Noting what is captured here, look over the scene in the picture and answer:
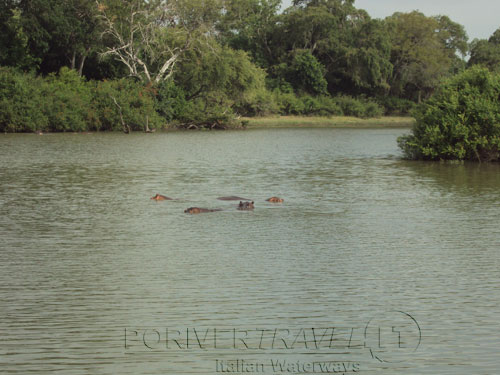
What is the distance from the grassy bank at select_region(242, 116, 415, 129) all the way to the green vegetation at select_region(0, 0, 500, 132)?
3.02 ft

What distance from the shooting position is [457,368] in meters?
6.12

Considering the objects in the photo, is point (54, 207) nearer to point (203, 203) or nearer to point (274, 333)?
point (203, 203)

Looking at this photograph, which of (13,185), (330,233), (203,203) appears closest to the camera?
(330,233)

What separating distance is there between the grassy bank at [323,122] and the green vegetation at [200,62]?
92 centimetres

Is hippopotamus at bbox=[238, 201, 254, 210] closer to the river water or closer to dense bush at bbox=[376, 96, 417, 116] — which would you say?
the river water

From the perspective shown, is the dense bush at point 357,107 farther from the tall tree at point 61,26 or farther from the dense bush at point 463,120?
the dense bush at point 463,120

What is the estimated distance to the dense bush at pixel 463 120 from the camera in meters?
26.6

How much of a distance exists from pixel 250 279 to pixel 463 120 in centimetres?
1967

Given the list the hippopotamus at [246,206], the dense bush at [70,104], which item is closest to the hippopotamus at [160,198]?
the hippopotamus at [246,206]

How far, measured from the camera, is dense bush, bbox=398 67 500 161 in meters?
26.6

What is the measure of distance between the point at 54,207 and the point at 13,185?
15.4ft

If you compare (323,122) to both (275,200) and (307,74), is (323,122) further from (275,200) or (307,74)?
(275,200)

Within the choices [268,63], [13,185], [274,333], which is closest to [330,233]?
[274,333]

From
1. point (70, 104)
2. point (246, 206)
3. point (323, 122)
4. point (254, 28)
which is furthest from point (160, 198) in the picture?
point (254, 28)
